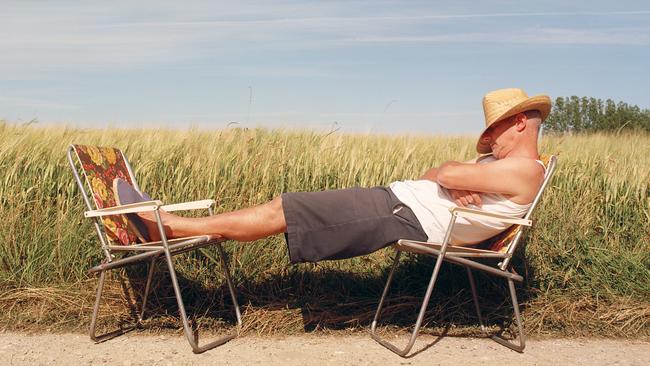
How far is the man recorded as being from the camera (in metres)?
3.36

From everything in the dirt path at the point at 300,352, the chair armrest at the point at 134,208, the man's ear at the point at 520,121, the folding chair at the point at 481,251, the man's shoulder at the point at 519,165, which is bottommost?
the dirt path at the point at 300,352

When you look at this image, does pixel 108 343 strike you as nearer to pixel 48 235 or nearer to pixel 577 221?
pixel 48 235

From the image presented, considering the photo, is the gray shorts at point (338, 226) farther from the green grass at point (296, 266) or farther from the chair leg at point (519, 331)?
the green grass at point (296, 266)

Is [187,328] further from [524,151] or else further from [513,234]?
[524,151]

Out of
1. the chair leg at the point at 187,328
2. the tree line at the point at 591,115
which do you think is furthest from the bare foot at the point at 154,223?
the tree line at the point at 591,115

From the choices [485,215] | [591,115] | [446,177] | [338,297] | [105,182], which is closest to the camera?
[485,215]

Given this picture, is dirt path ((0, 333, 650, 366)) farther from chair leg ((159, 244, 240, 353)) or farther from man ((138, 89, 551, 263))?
man ((138, 89, 551, 263))

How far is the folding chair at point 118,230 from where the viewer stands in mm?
3289

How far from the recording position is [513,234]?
3.47 meters

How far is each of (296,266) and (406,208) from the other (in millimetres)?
827

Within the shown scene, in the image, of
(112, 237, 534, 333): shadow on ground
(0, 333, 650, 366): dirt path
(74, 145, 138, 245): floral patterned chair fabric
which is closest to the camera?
(0, 333, 650, 366): dirt path

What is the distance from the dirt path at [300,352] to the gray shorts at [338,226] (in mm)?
458

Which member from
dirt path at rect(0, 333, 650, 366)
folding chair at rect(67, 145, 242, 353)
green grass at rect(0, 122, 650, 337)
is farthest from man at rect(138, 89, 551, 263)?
green grass at rect(0, 122, 650, 337)

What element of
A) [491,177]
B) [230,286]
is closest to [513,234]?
[491,177]
